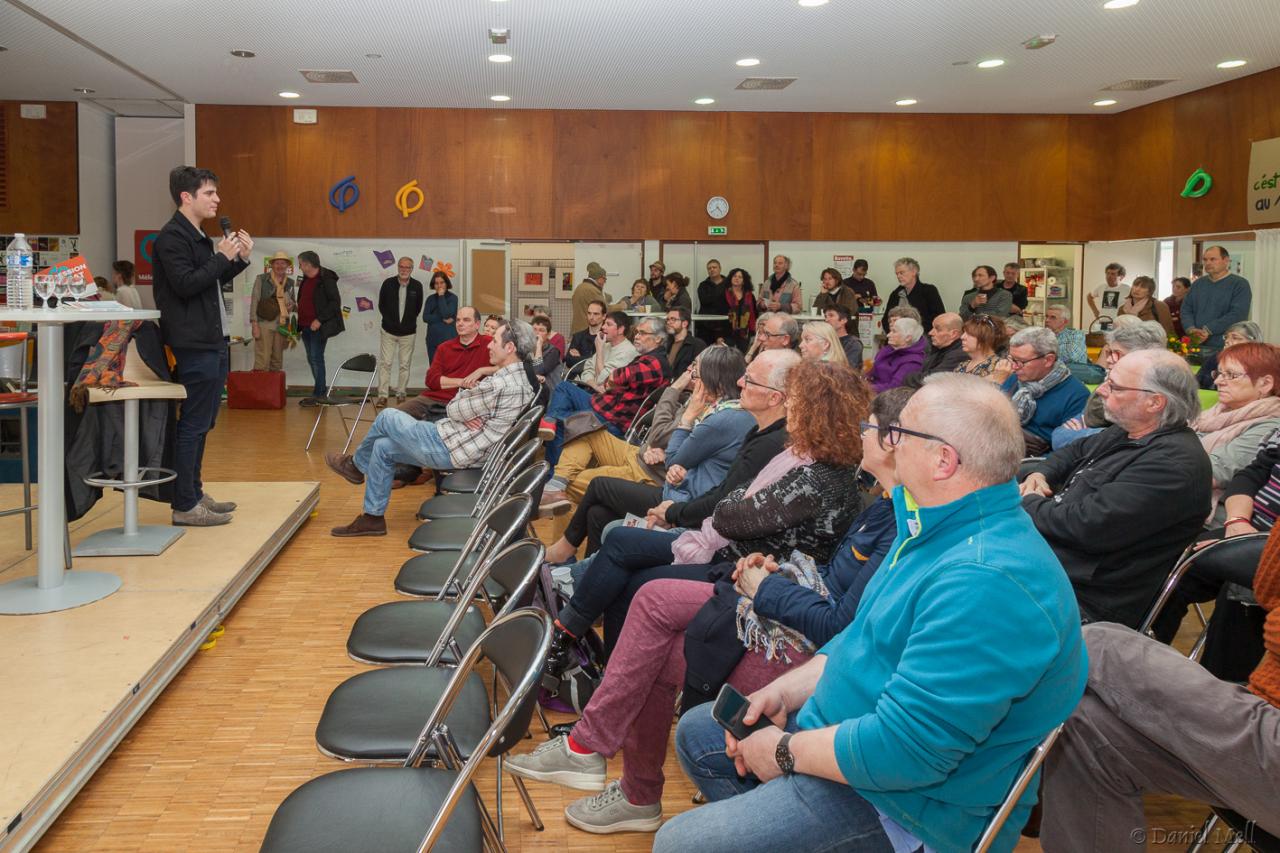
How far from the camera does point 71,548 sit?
14.8ft

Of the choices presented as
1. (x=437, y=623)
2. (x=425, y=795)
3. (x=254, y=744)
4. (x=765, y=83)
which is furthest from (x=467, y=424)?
(x=765, y=83)

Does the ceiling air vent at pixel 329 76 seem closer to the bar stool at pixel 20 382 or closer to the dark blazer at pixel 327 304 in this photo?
the dark blazer at pixel 327 304

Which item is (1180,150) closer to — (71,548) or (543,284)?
(543,284)

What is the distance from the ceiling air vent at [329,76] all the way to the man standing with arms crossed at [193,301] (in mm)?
6938

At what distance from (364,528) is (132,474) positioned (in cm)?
144

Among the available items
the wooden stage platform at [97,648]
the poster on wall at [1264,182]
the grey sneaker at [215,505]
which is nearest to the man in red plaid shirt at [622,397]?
the wooden stage platform at [97,648]

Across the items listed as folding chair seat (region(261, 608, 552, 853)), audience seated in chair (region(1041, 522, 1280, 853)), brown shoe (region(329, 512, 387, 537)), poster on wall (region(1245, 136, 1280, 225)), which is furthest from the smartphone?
poster on wall (region(1245, 136, 1280, 225))

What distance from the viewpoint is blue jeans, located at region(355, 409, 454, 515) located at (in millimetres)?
5379

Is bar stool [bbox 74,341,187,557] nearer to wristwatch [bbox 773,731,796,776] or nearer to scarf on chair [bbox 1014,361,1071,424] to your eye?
wristwatch [bbox 773,731,796,776]

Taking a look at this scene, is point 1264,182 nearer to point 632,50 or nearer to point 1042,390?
point 632,50

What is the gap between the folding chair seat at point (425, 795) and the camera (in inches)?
70.5

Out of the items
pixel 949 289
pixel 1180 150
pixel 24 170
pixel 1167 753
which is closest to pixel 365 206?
pixel 24 170

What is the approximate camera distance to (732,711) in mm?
2008

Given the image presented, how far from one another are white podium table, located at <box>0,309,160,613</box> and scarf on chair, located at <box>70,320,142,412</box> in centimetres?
44
